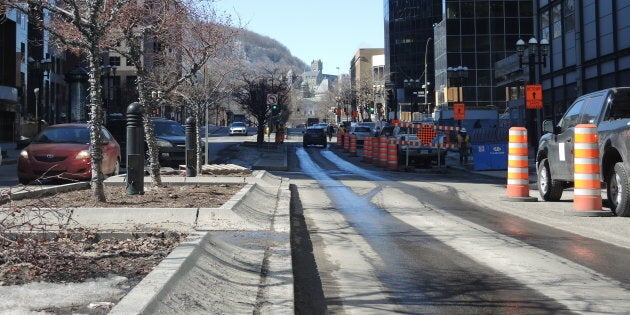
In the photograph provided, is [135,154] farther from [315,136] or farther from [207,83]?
[315,136]

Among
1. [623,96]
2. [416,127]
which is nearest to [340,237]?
[623,96]

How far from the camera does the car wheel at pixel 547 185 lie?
1252 cm

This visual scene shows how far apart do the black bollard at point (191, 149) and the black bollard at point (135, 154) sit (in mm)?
4262

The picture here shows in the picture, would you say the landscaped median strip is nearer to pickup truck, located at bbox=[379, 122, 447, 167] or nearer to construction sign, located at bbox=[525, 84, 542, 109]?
construction sign, located at bbox=[525, 84, 542, 109]

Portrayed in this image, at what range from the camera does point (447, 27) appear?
6291cm

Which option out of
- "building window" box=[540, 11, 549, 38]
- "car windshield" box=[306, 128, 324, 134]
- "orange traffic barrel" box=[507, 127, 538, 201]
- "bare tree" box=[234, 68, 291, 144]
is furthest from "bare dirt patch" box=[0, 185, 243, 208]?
"car windshield" box=[306, 128, 324, 134]

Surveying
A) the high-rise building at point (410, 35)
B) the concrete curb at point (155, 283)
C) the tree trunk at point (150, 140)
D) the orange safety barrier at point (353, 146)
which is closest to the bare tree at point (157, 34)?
the tree trunk at point (150, 140)

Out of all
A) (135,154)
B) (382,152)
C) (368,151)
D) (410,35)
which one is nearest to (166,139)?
(135,154)

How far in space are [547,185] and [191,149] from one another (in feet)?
26.0

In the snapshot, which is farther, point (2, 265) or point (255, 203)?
point (255, 203)

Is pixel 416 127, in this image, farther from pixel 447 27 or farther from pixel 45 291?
pixel 447 27

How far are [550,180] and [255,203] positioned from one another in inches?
250

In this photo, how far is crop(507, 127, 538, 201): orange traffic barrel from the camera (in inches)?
497

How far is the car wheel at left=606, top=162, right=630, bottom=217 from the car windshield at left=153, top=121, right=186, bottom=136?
574 inches
